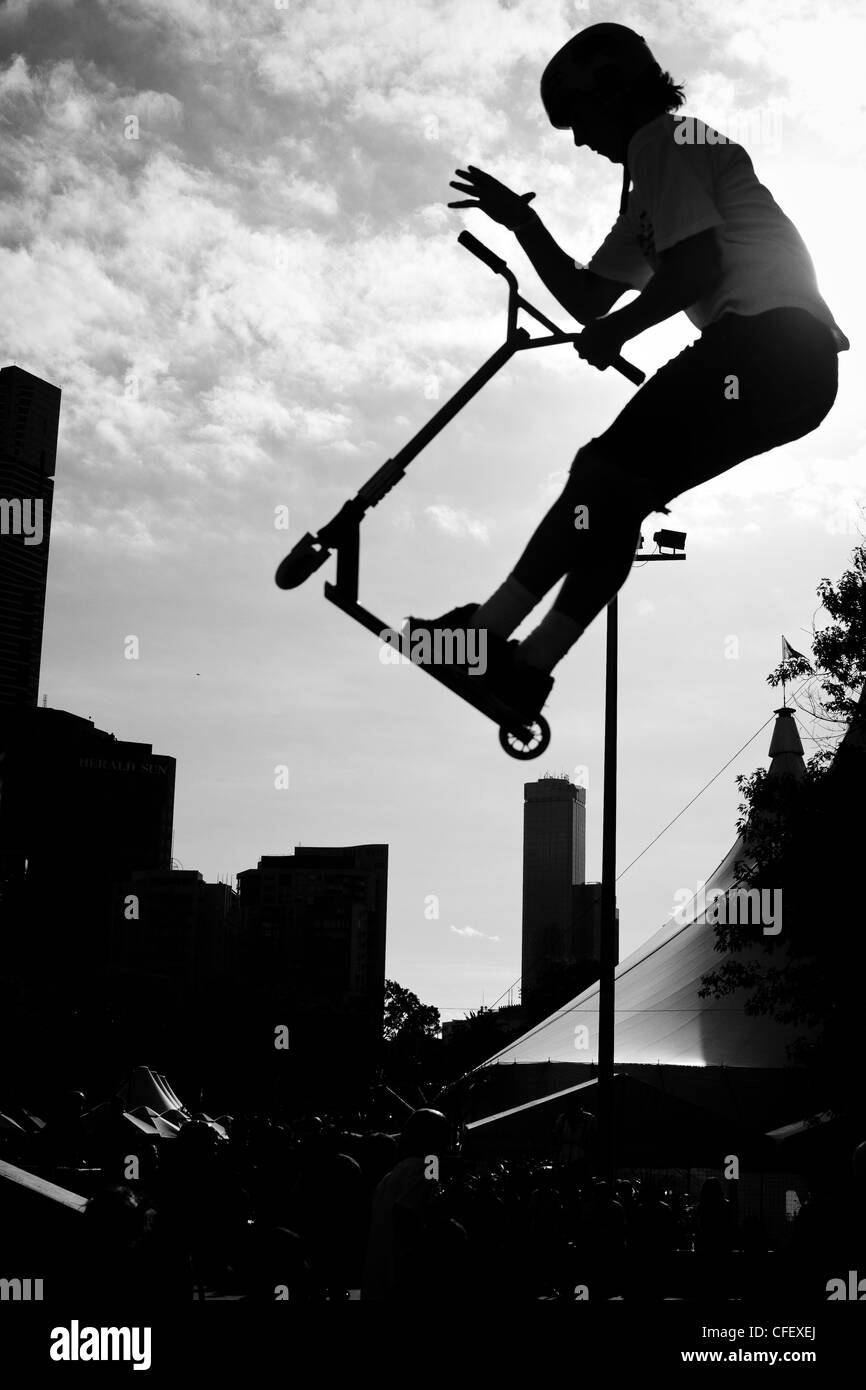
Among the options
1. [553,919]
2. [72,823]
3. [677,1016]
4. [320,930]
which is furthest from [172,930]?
[677,1016]

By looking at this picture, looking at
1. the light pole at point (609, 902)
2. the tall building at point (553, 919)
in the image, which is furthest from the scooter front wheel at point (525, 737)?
the tall building at point (553, 919)

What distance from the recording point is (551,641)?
4477 millimetres

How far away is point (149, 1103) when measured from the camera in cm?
3042

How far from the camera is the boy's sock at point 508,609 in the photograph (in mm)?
4504

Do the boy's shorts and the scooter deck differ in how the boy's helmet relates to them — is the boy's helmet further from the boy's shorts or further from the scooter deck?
the scooter deck

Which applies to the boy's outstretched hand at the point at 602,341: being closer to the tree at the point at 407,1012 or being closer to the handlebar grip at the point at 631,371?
the handlebar grip at the point at 631,371

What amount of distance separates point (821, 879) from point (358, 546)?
51.1ft

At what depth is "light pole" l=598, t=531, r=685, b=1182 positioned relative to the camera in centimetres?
1522

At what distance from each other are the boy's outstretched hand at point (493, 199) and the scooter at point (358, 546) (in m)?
0.21

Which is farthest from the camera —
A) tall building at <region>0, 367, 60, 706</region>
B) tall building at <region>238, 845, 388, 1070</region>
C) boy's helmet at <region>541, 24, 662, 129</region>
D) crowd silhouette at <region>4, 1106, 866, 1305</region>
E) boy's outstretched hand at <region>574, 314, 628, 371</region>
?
tall building at <region>0, 367, 60, 706</region>

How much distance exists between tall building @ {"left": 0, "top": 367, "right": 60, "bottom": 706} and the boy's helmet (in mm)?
174822

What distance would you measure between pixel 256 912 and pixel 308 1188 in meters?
152

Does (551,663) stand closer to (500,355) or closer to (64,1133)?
(500,355)


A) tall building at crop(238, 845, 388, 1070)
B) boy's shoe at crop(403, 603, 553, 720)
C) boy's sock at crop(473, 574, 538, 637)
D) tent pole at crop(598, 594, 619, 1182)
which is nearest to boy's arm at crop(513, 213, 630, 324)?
boy's sock at crop(473, 574, 538, 637)
